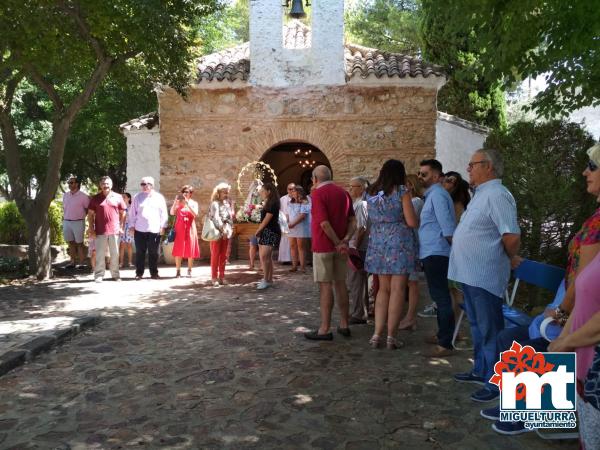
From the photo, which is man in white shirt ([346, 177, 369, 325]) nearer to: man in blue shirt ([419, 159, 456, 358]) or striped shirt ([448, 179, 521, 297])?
man in blue shirt ([419, 159, 456, 358])

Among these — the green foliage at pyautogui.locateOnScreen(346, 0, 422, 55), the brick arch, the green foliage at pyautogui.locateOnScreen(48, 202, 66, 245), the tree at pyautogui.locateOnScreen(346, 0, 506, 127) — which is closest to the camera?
the tree at pyautogui.locateOnScreen(346, 0, 506, 127)

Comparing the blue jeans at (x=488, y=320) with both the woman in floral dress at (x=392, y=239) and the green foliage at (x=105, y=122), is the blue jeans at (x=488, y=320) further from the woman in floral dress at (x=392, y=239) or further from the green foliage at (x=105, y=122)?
the green foliage at (x=105, y=122)

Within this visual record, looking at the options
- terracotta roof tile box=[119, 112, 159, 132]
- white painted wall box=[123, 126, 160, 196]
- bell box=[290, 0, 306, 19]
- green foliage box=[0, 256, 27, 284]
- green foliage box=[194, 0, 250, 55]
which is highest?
green foliage box=[194, 0, 250, 55]

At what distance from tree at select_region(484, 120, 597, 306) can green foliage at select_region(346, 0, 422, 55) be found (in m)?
16.3

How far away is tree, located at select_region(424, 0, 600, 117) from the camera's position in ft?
16.9

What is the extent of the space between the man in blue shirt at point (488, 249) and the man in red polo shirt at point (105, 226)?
22.9ft

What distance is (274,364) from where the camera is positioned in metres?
4.51

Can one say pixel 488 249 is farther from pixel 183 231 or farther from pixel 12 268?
pixel 12 268

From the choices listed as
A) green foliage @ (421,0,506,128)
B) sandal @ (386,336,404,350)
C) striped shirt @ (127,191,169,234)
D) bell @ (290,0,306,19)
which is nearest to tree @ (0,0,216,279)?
striped shirt @ (127,191,169,234)

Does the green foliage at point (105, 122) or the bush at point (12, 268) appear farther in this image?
the green foliage at point (105, 122)

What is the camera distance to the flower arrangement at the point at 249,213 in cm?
1102

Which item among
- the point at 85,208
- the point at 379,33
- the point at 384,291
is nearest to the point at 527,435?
the point at 384,291

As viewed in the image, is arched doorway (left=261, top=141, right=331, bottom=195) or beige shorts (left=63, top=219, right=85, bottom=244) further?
arched doorway (left=261, top=141, right=331, bottom=195)

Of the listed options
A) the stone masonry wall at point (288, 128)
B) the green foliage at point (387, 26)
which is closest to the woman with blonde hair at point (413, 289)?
the stone masonry wall at point (288, 128)
